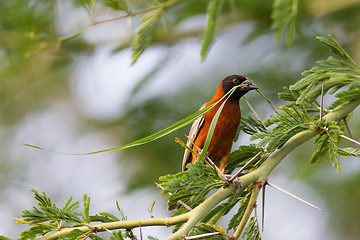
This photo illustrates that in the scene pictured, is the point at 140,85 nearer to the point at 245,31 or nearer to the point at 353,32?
the point at 245,31

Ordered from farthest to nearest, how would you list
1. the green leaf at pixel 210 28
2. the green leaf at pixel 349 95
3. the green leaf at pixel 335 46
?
1. the green leaf at pixel 210 28
2. the green leaf at pixel 335 46
3. the green leaf at pixel 349 95

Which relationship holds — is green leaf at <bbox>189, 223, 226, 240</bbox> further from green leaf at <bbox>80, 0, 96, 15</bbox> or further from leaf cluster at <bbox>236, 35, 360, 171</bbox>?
green leaf at <bbox>80, 0, 96, 15</bbox>

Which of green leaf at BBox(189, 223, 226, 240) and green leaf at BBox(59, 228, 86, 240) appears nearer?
green leaf at BBox(59, 228, 86, 240)

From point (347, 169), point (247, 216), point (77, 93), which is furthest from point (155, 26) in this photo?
point (77, 93)

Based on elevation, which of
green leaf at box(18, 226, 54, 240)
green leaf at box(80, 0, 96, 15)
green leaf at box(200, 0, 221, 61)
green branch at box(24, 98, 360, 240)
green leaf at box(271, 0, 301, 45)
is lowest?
green branch at box(24, 98, 360, 240)

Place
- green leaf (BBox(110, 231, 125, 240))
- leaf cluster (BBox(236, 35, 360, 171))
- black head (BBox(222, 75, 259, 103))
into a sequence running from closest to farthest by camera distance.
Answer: green leaf (BBox(110, 231, 125, 240)), leaf cluster (BBox(236, 35, 360, 171)), black head (BBox(222, 75, 259, 103))

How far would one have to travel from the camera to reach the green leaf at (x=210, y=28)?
276 centimetres

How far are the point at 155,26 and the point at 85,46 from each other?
146 inches

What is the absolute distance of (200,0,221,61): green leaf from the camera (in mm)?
2756

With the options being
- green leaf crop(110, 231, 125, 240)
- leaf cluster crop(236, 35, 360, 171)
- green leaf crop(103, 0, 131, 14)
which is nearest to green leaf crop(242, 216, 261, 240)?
leaf cluster crop(236, 35, 360, 171)

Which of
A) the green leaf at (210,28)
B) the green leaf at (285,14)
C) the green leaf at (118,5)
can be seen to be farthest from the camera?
the green leaf at (118,5)

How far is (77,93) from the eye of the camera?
31.7 ft

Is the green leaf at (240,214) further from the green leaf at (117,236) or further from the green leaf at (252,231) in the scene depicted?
the green leaf at (117,236)

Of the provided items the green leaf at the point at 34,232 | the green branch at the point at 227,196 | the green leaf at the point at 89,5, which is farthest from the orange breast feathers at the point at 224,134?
the green leaf at the point at 34,232
